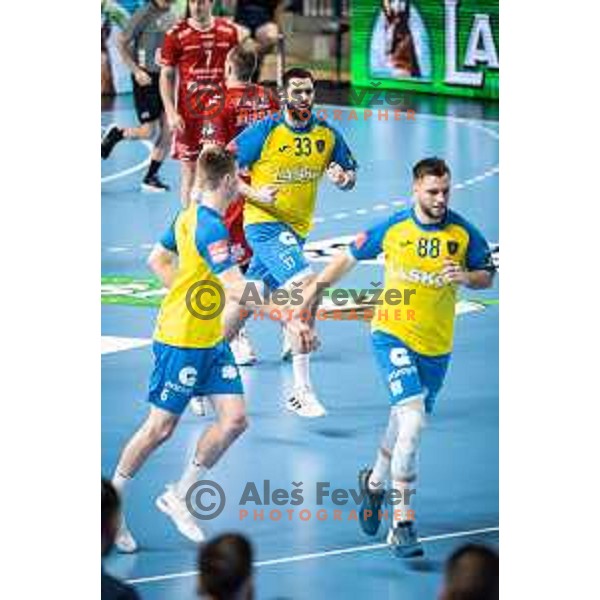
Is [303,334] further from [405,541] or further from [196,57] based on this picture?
[196,57]

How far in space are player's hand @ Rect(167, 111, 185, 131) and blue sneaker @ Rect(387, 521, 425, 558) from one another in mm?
1618

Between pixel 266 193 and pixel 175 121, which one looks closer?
pixel 266 193

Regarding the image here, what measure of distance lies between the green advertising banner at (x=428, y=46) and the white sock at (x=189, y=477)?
147 cm

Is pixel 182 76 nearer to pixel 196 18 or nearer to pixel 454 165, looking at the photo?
pixel 196 18

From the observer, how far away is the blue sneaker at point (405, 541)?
24.9 feet

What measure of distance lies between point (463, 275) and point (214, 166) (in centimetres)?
95

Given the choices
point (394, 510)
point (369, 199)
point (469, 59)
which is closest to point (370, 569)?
point (394, 510)

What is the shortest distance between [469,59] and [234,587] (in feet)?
7.96

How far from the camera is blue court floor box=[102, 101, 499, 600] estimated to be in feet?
24.8

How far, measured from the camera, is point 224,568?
616 cm

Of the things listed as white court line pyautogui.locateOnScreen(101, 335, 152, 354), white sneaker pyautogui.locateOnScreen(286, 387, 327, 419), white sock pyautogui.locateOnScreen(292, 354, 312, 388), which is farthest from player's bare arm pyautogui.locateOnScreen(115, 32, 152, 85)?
white sneaker pyautogui.locateOnScreen(286, 387, 327, 419)

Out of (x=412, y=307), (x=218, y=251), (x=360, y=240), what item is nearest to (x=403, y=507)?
(x=412, y=307)

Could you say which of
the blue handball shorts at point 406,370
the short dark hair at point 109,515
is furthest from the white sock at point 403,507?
the short dark hair at point 109,515

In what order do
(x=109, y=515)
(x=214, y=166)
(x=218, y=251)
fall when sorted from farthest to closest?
(x=214, y=166) < (x=218, y=251) < (x=109, y=515)
